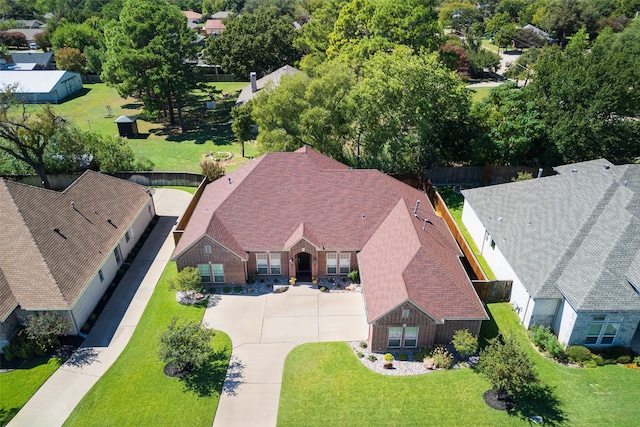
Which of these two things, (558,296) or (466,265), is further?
(466,265)

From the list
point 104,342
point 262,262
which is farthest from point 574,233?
point 104,342

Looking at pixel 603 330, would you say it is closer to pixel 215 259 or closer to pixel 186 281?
pixel 215 259

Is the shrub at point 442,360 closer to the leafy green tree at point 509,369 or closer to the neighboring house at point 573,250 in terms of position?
the leafy green tree at point 509,369

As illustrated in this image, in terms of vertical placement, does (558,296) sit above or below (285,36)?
below

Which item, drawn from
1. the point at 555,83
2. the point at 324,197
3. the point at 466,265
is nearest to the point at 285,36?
the point at 555,83

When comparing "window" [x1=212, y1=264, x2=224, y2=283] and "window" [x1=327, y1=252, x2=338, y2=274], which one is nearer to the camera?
"window" [x1=212, y1=264, x2=224, y2=283]

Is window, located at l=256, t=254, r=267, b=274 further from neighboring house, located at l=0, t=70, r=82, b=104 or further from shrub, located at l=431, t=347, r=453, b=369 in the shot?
neighboring house, located at l=0, t=70, r=82, b=104

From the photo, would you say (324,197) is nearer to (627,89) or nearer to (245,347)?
(245,347)

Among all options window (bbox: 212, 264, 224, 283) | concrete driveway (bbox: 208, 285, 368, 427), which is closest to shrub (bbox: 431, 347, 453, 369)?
concrete driveway (bbox: 208, 285, 368, 427)
